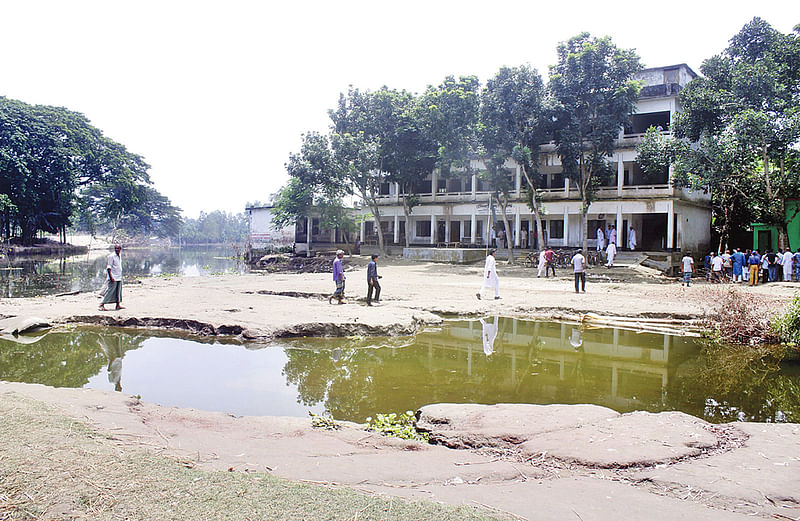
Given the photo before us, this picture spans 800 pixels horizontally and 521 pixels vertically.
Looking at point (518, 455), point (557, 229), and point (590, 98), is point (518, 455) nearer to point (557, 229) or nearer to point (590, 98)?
point (590, 98)

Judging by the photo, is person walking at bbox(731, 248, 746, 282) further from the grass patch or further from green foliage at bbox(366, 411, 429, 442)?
the grass patch

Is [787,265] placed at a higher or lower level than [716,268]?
higher

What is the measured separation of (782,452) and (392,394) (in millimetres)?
4102

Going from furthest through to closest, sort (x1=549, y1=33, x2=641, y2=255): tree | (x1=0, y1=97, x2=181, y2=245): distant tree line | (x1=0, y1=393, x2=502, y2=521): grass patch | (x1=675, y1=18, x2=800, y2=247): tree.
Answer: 1. (x1=0, y1=97, x2=181, y2=245): distant tree line
2. (x1=549, y1=33, x2=641, y2=255): tree
3. (x1=675, y1=18, x2=800, y2=247): tree
4. (x1=0, y1=393, x2=502, y2=521): grass patch

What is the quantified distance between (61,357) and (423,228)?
106 ft

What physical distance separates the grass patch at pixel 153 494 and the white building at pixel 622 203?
26642 millimetres

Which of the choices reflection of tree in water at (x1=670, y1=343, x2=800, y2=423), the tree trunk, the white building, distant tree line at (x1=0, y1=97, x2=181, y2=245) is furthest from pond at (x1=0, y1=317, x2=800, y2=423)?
distant tree line at (x1=0, y1=97, x2=181, y2=245)

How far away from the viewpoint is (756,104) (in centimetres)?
2088

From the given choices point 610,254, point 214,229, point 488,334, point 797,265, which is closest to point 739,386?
point 488,334

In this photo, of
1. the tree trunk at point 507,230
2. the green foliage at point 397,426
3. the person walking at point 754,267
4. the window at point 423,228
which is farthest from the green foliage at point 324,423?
the window at point 423,228

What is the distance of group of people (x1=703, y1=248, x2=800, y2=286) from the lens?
20.1 m

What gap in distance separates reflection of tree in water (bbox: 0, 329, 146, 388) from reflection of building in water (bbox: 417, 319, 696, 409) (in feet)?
17.9

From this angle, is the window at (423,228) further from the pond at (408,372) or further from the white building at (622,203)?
the pond at (408,372)

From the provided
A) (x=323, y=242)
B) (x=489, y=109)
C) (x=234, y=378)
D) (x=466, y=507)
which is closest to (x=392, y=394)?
(x=234, y=378)
